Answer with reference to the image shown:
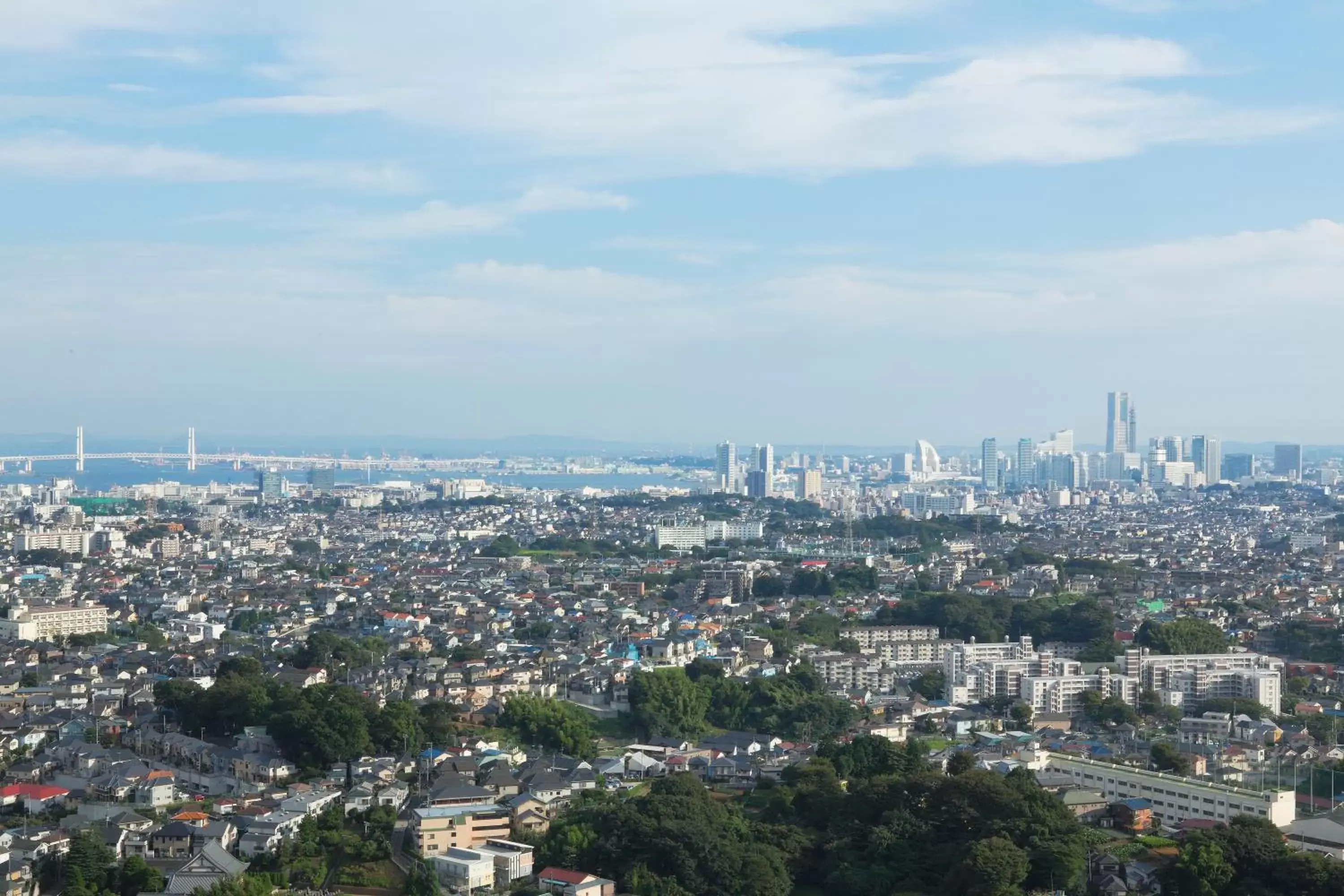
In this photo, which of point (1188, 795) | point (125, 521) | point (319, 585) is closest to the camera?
point (1188, 795)

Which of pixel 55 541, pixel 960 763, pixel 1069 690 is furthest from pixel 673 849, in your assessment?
pixel 55 541

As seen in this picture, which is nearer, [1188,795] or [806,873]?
[806,873]

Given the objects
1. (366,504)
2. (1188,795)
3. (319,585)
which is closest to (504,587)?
(319,585)

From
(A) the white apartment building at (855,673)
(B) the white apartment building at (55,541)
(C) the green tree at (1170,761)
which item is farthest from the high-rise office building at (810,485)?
(C) the green tree at (1170,761)

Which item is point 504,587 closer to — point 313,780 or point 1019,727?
point 1019,727

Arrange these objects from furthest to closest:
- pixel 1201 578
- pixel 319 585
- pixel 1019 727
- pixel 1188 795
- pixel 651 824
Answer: pixel 1201 578, pixel 319 585, pixel 1019 727, pixel 1188 795, pixel 651 824

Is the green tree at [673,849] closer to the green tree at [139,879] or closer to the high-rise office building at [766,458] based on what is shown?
the green tree at [139,879]
